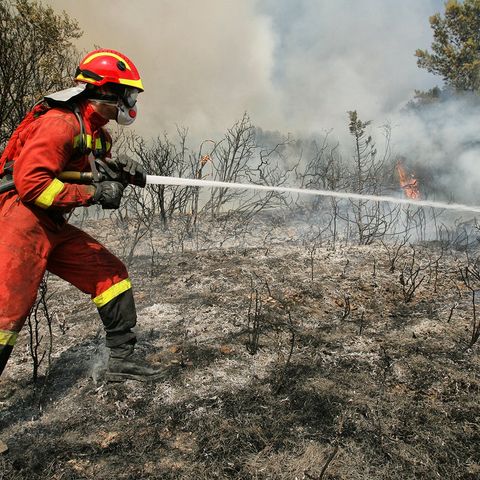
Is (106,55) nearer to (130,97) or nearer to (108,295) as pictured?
(130,97)

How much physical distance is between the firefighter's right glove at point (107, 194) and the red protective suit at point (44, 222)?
0.04 m

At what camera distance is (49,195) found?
2.11 m

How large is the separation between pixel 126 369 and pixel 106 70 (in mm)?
1903

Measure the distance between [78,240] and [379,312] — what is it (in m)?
2.59

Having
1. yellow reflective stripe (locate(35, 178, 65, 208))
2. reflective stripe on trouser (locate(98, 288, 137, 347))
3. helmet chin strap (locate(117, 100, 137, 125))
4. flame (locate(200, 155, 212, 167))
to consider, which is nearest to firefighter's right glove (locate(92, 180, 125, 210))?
yellow reflective stripe (locate(35, 178, 65, 208))

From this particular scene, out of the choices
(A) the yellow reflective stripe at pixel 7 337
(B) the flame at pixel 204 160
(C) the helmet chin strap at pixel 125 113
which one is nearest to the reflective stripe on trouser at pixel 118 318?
(A) the yellow reflective stripe at pixel 7 337

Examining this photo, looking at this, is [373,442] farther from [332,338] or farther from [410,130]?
[410,130]

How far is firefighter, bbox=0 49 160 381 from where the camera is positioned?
82.0 inches

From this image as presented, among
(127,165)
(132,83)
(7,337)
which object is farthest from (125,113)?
(7,337)

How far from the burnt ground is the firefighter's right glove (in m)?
1.15

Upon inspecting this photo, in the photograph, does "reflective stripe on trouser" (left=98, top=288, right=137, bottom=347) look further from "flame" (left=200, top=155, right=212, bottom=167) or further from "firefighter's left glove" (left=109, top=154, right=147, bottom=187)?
"flame" (left=200, top=155, right=212, bottom=167)

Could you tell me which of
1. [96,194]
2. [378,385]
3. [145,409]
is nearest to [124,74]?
[96,194]

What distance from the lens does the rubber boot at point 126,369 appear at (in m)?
2.53

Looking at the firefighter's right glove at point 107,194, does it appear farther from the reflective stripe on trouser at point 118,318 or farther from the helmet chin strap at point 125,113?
the reflective stripe on trouser at point 118,318
